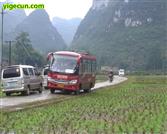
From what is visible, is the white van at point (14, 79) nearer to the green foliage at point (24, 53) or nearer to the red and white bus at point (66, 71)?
the red and white bus at point (66, 71)

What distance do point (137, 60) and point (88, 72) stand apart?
452 feet

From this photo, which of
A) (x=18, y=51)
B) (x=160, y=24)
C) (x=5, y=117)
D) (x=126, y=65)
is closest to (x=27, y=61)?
(x=18, y=51)

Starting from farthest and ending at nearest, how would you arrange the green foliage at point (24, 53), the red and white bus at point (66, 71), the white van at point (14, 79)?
1. the green foliage at point (24, 53)
2. the red and white bus at point (66, 71)
3. the white van at point (14, 79)

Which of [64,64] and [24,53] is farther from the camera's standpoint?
[24,53]

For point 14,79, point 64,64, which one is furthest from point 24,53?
point 14,79

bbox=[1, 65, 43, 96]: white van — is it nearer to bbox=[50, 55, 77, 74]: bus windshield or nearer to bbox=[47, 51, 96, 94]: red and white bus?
bbox=[47, 51, 96, 94]: red and white bus

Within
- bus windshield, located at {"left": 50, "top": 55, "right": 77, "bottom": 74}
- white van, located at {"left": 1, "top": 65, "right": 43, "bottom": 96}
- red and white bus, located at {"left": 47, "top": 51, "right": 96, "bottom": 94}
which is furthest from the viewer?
bus windshield, located at {"left": 50, "top": 55, "right": 77, "bottom": 74}

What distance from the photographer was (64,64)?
2866cm

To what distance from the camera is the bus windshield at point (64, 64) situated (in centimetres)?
2847

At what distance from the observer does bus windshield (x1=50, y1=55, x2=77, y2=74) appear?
2847 cm

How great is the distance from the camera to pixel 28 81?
2825cm

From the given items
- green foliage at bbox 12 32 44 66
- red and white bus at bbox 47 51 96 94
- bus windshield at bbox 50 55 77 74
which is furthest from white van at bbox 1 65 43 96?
green foliage at bbox 12 32 44 66

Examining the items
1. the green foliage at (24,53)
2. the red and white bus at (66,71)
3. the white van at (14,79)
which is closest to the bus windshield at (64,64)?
the red and white bus at (66,71)

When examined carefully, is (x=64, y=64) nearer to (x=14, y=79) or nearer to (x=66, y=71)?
(x=66, y=71)
